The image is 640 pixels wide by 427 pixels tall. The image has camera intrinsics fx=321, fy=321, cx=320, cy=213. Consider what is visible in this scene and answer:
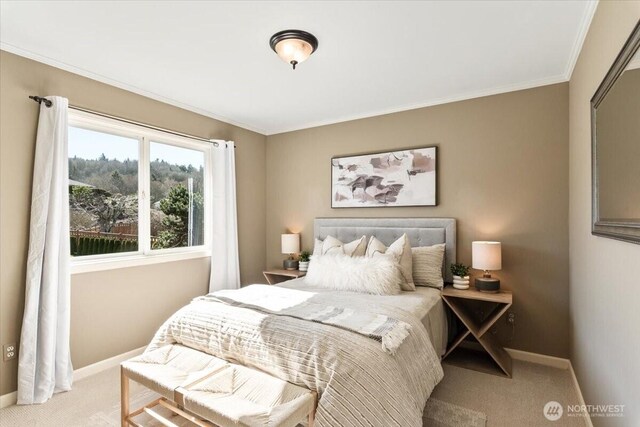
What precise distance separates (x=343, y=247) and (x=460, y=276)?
3.98 feet

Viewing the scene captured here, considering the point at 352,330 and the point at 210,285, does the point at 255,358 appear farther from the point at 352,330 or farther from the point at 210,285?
the point at 210,285

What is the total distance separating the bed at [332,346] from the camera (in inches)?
62.3

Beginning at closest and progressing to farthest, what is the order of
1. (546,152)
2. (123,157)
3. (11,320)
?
Result: 1. (11,320)
2. (546,152)
3. (123,157)

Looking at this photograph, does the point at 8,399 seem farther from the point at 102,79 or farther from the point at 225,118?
the point at 225,118

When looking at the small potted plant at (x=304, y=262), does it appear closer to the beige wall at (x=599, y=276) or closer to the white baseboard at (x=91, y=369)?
the white baseboard at (x=91, y=369)

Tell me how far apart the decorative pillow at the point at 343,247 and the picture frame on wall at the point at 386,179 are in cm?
47

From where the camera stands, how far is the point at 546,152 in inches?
113

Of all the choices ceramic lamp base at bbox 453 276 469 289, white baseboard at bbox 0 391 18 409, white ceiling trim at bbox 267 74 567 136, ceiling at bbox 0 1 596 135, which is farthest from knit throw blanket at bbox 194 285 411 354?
white ceiling trim at bbox 267 74 567 136

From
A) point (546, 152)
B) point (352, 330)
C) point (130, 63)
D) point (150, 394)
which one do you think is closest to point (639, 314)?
point (352, 330)

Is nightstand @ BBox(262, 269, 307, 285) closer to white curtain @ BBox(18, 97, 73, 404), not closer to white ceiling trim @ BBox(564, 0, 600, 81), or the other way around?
white curtain @ BBox(18, 97, 73, 404)

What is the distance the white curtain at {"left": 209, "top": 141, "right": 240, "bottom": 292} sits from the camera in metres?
3.76

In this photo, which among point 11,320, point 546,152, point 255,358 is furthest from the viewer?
point 546,152

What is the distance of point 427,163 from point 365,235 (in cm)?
104

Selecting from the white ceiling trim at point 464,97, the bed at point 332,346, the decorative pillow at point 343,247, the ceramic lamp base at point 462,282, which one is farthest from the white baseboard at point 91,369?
the white ceiling trim at point 464,97
